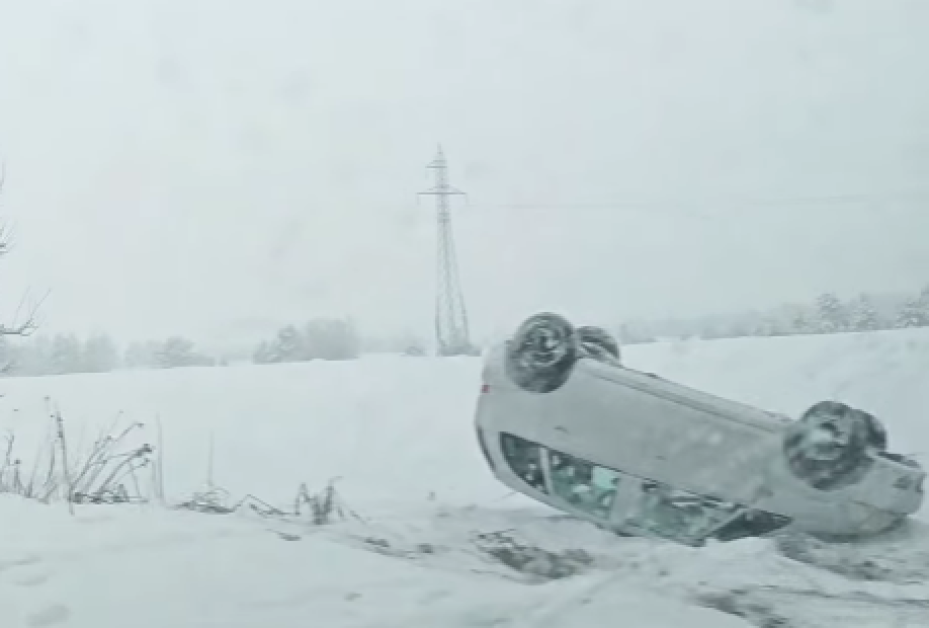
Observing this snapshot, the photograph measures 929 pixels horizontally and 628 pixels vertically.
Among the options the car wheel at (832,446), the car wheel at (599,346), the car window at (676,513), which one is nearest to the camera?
the car wheel at (832,446)

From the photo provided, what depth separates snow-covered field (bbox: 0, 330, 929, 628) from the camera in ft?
13.4

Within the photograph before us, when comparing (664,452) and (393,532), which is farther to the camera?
(664,452)

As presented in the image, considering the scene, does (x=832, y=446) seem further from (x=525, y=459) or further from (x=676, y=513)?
(x=525, y=459)

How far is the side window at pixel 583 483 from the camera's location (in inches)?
215

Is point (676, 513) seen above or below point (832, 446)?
below

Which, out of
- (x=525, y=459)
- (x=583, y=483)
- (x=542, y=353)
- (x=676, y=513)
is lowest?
(x=676, y=513)

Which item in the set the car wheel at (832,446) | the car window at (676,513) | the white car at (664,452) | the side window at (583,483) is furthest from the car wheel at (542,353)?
the car wheel at (832,446)

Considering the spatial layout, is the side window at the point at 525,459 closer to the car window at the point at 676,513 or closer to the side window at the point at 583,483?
the side window at the point at 583,483

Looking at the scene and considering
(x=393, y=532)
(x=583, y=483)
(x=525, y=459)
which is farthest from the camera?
(x=525, y=459)

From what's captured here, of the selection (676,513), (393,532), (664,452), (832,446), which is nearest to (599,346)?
(664,452)

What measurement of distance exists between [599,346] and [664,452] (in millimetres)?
635

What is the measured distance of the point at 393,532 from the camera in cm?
509

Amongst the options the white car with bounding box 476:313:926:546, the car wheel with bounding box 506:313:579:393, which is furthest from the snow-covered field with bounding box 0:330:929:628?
the car wheel with bounding box 506:313:579:393

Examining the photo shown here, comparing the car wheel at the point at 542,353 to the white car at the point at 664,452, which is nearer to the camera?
the white car at the point at 664,452
